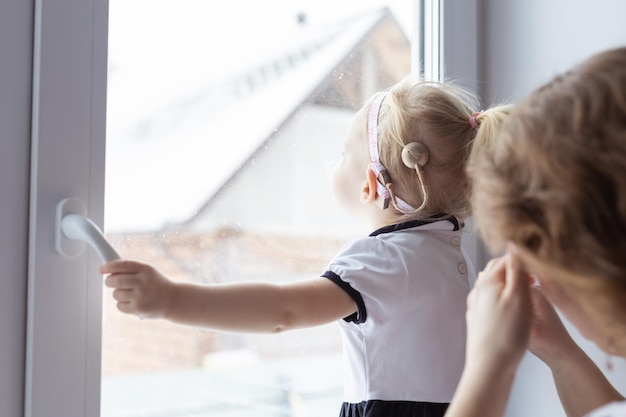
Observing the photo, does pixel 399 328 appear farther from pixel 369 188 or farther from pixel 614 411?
pixel 614 411

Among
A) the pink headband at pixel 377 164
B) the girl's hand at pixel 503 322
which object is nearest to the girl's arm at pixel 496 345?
A: the girl's hand at pixel 503 322

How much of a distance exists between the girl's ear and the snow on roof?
19 centimetres

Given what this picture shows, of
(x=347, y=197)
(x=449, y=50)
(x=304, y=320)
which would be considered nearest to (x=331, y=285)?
(x=304, y=320)

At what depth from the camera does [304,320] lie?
0.94 m

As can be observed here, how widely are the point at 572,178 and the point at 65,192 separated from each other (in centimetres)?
56

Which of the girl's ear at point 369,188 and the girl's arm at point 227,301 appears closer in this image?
the girl's arm at point 227,301

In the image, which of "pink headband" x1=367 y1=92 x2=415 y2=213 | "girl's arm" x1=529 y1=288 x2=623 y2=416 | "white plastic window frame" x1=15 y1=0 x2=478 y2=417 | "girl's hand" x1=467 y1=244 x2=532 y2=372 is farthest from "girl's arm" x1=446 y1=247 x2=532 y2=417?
"white plastic window frame" x1=15 y1=0 x2=478 y2=417

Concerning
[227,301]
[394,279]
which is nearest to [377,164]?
[394,279]

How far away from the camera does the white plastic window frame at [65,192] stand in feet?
2.88

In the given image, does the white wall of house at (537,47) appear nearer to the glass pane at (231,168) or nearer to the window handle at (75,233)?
the glass pane at (231,168)

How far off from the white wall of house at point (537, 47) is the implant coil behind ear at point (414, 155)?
1.21 ft

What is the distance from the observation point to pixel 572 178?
2.14 feet

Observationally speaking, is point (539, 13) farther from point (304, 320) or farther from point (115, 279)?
point (115, 279)

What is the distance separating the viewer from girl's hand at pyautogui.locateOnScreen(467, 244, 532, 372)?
755 mm
